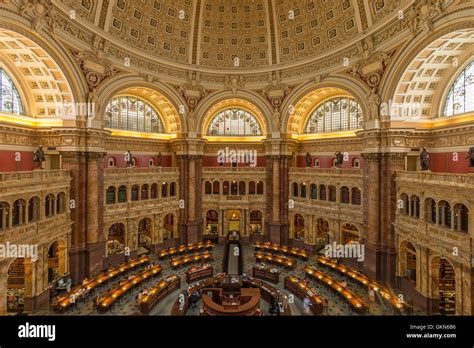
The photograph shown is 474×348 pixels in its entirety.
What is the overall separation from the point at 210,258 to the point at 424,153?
20418 mm

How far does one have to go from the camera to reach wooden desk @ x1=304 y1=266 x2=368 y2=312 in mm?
16609

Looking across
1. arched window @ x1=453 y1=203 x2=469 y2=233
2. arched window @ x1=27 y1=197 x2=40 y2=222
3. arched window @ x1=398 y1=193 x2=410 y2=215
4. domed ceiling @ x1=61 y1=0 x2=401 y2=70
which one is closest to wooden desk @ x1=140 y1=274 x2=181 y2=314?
arched window @ x1=27 y1=197 x2=40 y2=222

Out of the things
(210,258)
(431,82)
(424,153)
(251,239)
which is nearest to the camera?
(424,153)

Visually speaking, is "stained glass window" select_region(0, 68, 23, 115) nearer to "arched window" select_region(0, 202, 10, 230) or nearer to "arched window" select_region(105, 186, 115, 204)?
"arched window" select_region(0, 202, 10, 230)

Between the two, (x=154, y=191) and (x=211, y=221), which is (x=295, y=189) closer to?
(x=211, y=221)

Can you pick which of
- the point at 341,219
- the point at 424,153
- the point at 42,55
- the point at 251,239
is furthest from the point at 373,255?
the point at 42,55

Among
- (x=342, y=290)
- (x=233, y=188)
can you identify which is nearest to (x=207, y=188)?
(x=233, y=188)

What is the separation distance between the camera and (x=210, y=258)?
25.6 m

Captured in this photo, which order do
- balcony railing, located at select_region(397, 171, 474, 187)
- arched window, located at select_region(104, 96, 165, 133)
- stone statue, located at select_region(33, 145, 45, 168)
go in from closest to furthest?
1. balcony railing, located at select_region(397, 171, 474, 187)
2. stone statue, located at select_region(33, 145, 45, 168)
3. arched window, located at select_region(104, 96, 165, 133)

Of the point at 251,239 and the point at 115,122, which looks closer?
the point at 115,122

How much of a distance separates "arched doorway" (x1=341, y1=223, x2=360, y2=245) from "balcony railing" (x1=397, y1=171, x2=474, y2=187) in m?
8.05

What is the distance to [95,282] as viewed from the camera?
63.9ft

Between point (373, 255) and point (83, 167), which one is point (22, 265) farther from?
point (373, 255)

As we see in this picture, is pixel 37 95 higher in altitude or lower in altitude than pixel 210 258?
higher
